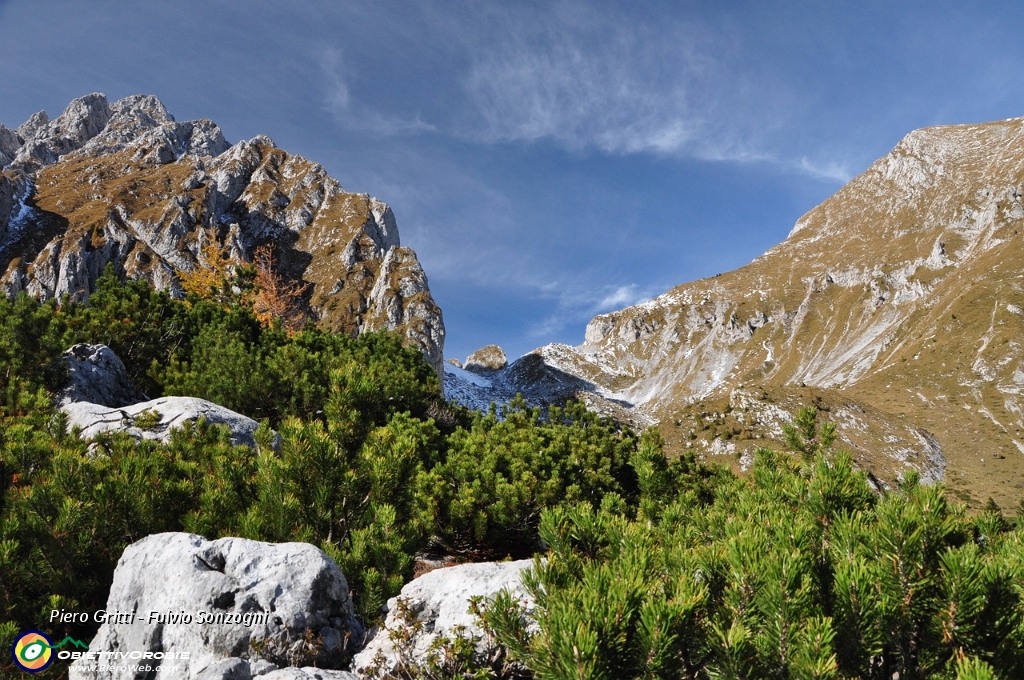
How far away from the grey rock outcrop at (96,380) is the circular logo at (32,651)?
353 inches

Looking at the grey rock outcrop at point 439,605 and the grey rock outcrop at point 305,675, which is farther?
the grey rock outcrop at point 439,605

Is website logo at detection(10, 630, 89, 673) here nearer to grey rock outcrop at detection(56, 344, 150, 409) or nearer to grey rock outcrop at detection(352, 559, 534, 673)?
grey rock outcrop at detection(352, 559, 534, 673)

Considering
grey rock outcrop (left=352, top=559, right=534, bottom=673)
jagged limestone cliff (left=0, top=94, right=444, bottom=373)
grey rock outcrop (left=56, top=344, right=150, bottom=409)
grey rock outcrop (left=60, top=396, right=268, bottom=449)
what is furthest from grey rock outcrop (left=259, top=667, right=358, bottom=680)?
jagged limestone cliff (left=0, top=94, right=444, bottom=373)

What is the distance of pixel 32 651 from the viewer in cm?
447

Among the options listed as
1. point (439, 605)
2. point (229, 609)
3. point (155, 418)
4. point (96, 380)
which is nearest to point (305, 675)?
point (229, 609)

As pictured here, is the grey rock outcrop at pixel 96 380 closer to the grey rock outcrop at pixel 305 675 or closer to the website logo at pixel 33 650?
the website logo at pixel 33 650

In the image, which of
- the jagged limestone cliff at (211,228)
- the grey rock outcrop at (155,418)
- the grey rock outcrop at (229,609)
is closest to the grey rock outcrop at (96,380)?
the grey rock outcrop at (155,418)

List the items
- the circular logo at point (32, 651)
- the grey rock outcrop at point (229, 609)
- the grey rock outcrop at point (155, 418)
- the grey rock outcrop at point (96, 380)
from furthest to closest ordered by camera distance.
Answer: the grey rock outcrop at point (96, 380), the grey rock outcrop at point (155, 418), the circular logo at point (32, 651), the grey rock outcrop at point (229, 609)

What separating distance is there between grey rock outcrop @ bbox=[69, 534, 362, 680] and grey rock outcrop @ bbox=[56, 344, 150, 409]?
9.47 meters

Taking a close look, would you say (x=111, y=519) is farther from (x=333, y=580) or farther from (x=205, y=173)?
(x=205, y=173)

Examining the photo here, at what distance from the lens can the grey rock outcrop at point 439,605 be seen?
4410mm

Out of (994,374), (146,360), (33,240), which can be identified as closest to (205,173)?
(33,240)

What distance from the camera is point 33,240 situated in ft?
405

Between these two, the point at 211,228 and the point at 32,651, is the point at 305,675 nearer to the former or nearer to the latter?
the point at 32,651
